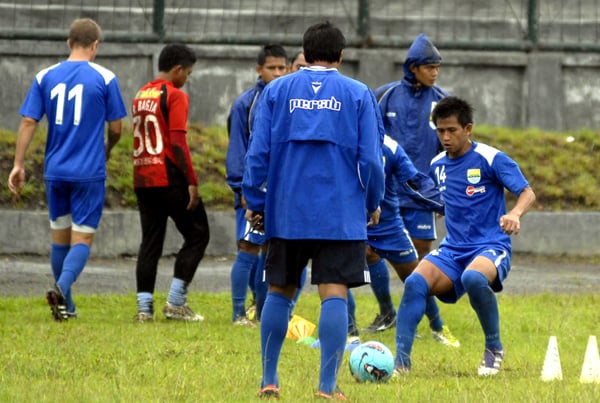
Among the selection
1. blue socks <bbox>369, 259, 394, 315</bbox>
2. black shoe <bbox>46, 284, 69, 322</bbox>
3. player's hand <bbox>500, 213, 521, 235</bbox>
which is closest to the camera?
player's hand <bbox>500, 213, 521, 235</bbox>

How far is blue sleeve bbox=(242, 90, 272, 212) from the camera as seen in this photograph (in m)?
6.83

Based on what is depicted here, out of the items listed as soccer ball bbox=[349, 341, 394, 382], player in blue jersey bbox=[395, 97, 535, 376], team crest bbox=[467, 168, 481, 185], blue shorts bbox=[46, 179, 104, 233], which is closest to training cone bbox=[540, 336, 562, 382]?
player in blue jersey bbox=[395, 97, 535, 376]

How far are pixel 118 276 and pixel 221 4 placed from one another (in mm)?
4817

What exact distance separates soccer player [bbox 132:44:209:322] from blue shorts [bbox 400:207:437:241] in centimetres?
163

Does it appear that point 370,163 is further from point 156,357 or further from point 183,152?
point 183,152

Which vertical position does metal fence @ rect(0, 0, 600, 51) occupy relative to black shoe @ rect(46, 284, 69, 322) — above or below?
above

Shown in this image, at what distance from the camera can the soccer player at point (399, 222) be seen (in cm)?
954

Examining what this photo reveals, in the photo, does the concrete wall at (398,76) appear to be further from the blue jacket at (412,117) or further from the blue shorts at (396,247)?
the blue shorts at (396,247)

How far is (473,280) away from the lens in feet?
26.2

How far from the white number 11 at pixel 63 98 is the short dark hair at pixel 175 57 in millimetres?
690

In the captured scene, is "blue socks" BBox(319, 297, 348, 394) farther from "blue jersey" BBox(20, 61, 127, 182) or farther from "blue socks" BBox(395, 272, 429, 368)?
"blue jersey" BBox(20, 61, 127, 182)

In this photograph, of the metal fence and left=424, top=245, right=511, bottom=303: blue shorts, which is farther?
the metal fence

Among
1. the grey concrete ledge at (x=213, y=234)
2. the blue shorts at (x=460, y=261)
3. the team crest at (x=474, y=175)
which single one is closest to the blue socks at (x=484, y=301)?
the blue shorts at (x=460, y=261)

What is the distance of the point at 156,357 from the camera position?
27.6 ft
